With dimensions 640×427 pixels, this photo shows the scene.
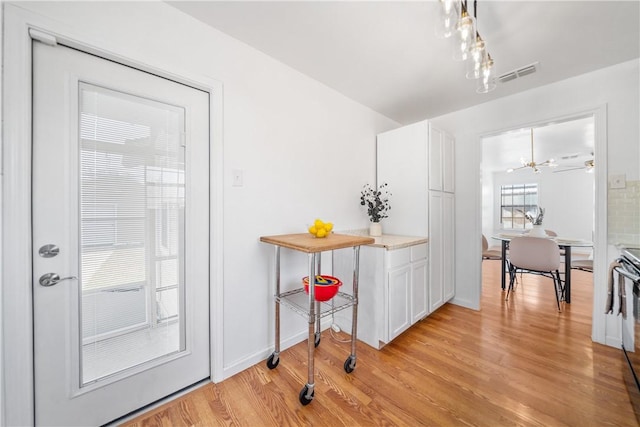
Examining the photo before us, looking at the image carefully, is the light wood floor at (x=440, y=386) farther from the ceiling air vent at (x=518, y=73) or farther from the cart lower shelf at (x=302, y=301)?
the ceiling air vent at (x=518, y=73)

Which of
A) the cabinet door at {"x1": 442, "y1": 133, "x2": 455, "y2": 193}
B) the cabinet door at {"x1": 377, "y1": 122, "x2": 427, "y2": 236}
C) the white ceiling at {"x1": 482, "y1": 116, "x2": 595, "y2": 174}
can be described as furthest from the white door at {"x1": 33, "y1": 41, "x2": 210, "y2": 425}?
the white ceiling at {"x1": 482, "y1": 116, "x2": 595, "y2": 174}

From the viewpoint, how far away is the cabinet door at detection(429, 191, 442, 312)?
8.24ft

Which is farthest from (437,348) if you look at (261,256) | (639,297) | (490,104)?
(490,104)

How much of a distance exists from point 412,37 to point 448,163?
153cm

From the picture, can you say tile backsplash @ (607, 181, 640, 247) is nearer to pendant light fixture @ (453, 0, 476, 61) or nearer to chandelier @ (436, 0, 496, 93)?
chandelier @ (436, 0, 496, 93)

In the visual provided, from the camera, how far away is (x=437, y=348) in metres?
2.02

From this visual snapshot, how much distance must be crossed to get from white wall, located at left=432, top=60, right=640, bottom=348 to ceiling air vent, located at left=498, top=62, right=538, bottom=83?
15.7 inches

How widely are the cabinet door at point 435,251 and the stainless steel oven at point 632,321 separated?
122cm

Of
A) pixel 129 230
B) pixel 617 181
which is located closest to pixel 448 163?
pixel 617 181

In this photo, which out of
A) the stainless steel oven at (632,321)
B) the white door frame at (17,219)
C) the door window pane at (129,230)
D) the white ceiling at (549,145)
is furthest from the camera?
the white ceiling at (549,145)

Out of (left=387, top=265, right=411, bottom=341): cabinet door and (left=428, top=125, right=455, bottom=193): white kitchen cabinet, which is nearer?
(left=387, top=265, right=411, bottom=341): cabinet door

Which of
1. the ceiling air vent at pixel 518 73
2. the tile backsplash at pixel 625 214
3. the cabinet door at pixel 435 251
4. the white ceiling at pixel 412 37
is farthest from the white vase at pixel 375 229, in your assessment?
the tile backsplash at pixel 625 214

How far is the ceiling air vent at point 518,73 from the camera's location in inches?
81.7

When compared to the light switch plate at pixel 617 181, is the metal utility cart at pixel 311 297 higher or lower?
lower
